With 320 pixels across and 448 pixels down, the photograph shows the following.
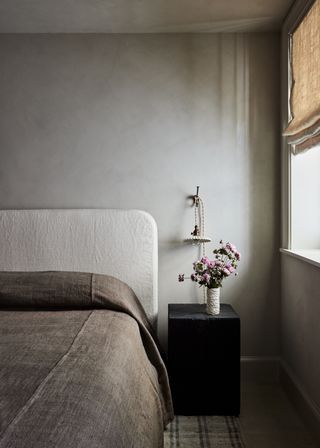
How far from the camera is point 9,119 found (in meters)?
2.85

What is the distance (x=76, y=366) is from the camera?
4.78ft

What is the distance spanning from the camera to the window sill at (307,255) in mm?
2128

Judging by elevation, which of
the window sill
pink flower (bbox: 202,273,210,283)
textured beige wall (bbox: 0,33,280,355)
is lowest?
pink flower (bbox: 202,273,210,283)

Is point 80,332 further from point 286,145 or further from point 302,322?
point 286,145

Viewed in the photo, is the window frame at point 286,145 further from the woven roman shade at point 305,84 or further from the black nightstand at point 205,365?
the black nightstand at point 205,365

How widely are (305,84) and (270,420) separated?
5.86 feet

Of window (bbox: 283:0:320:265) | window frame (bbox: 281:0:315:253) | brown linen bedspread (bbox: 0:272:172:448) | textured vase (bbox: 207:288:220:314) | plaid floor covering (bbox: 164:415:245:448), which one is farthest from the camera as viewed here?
window frame (bbox: 281:0:315:253)

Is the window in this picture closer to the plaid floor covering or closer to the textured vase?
the textured vase

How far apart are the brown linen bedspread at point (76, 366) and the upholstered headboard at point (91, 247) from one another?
189mm

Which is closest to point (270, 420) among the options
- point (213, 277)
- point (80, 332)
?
point (213, 277)

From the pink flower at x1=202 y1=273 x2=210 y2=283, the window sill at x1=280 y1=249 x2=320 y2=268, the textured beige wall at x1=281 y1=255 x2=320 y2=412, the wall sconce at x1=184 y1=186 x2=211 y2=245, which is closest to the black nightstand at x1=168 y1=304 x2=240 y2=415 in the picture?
the pink flower at x1=202 y1=273 x2=210 y2=283

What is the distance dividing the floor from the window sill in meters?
0.84

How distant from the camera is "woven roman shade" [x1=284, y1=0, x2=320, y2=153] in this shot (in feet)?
7.01

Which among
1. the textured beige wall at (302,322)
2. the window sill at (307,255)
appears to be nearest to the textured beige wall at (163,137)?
the textured beige wall at (302,322)
